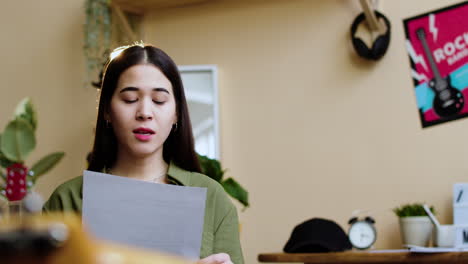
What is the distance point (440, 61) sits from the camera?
2934 millimetres

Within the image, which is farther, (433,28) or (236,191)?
(433,28)

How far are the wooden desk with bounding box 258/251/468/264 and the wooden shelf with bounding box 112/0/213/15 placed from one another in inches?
59.3

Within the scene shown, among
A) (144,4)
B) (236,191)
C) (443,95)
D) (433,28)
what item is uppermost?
(144,4)

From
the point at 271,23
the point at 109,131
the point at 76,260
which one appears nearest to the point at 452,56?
the point at 271,23

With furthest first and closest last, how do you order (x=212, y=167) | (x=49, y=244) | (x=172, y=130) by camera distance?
1. (x=212, y=167)
2. (x=172, y=130)
3. (x=49, y=244)

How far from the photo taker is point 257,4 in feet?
10.6

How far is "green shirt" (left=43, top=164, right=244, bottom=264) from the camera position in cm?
110

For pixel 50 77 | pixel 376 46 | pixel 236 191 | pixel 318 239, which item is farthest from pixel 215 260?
pixel 50 77

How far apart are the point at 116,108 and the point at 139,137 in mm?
64

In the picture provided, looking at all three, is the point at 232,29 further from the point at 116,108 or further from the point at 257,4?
the point at 116,108

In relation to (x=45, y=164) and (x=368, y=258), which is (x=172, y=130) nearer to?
(x=368, y=258)

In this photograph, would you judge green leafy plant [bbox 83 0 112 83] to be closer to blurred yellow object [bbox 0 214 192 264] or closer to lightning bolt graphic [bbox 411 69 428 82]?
lightning bolt graphic [bbox 411 69 428 82]

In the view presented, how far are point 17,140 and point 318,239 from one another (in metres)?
1.55

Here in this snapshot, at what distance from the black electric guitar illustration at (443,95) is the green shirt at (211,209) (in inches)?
77.9
